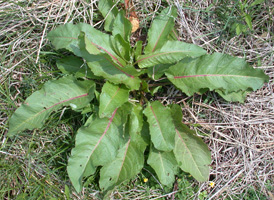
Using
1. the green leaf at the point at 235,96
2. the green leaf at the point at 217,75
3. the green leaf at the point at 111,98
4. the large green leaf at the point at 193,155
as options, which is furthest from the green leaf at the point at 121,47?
the green leaf at the point at 235,96

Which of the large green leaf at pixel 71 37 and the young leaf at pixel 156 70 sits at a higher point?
the large green leaf at pixel 71 37

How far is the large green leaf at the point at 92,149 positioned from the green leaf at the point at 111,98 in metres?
0.14

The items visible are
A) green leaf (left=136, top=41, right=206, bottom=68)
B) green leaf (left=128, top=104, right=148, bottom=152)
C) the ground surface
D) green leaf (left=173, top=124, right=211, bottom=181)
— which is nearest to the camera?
green leaf (left=136, top=41, right=206, bottom=68)

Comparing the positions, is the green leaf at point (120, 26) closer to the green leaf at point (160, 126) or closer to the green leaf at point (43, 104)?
the green leaf at point (43, 104)

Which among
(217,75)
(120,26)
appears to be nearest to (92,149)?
(120,26)

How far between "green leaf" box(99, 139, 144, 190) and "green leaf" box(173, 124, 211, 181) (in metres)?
0.32

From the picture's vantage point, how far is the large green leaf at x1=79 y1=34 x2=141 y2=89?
1862 mm

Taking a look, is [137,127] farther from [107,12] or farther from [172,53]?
[107,12]

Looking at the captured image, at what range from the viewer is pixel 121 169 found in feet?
6.64

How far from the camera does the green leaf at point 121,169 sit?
Result: 6.60 feet

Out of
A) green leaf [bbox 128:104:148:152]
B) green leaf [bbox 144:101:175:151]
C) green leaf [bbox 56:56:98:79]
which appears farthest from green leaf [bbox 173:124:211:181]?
green leaf [bbox 56:56:98:79]

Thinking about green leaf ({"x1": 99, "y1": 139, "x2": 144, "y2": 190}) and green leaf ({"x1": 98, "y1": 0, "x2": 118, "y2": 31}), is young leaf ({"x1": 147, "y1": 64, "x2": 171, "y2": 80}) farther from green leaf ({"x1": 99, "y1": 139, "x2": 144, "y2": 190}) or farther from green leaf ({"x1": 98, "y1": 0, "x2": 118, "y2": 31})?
green leaf ({"x1": 99, "y1": 139, "x2": 144, "y2": 190})

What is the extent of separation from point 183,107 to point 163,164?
1.86 ft

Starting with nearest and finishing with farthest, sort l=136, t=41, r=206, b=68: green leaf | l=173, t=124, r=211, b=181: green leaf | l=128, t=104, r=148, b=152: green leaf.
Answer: l=136, t=41, r=206, b=68: green leaf → l=128, t=104, r=148, b=152: green leaf → l=173, t=124, r=211, b=181: green leaf
